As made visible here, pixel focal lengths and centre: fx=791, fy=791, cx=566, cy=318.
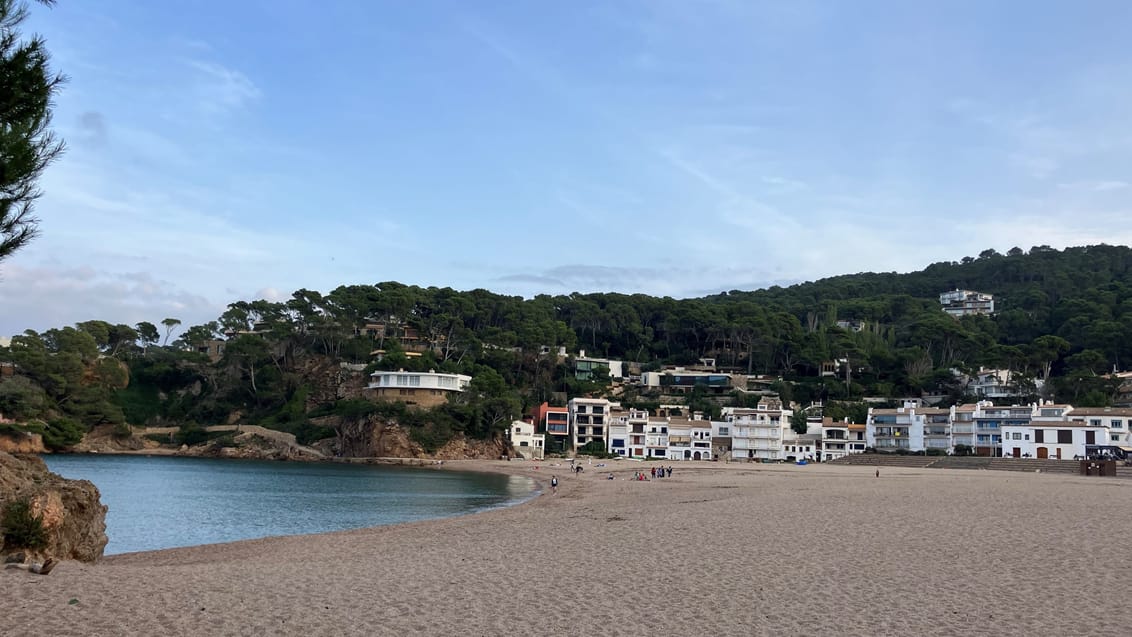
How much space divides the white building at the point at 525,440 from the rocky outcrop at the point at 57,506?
64.5 metres

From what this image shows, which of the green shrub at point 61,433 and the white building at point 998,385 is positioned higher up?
the white building at point 998,385

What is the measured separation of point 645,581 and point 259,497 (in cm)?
3175

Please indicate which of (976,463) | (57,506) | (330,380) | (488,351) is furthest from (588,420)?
(57,506)

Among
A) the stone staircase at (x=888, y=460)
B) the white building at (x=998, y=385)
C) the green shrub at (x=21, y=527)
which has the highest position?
the white building at (x=998, y=385)

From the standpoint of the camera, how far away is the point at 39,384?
2923 inches

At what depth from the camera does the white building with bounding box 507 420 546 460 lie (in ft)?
265

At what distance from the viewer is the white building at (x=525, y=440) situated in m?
80.7

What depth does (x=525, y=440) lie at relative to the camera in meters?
81.7

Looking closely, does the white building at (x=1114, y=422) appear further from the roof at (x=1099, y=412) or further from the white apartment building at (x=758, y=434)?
the white apartment building at (x=758, y=434)

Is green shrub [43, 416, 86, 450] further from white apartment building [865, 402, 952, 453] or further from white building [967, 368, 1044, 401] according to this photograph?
white building [967, 368, 1044, 401]

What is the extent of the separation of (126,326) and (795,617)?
103850 mm

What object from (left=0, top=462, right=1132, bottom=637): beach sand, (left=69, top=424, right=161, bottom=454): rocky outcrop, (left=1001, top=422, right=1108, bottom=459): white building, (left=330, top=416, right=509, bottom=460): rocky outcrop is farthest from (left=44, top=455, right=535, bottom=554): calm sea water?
(left=1001, top=422, right=1108, bottom=459): white building

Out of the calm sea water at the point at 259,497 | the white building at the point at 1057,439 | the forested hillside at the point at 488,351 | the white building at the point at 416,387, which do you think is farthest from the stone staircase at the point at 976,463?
the white building at the point at 416,387

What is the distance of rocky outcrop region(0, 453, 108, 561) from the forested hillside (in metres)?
63.1
